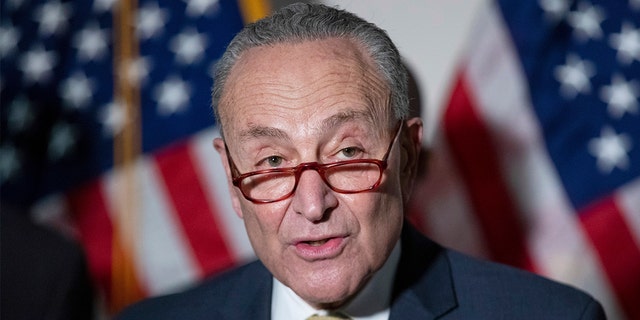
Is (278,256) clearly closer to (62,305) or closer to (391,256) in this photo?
(391,256)

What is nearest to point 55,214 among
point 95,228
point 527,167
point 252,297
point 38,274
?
point 95,228

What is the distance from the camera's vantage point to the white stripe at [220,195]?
11.0 ft

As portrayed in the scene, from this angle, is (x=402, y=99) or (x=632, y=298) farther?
(x=632, y=298)

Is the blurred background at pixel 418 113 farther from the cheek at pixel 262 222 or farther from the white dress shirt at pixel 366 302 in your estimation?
the cheek at pixel 262 222

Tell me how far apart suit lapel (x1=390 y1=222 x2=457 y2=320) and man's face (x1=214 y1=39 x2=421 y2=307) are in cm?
22

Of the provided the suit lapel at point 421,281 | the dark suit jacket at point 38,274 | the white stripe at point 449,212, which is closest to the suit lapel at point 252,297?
the suit lapel at point 421,281

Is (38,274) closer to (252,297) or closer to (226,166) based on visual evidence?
(252,297)

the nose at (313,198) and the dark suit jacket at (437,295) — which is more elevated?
the nose at (313,198)

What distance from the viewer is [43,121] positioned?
11.2 ft

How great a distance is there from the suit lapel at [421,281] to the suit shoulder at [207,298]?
12.0 inches

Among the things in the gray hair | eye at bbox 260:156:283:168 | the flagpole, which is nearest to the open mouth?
eye at bbox 260:156:283:168

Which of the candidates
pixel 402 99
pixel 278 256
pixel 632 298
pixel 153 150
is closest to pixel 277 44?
pixel 402 99

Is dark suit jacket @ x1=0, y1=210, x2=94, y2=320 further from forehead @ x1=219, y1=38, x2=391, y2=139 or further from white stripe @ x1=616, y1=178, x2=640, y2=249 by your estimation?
white stripe @ x1=616, y1=178, x2=640, y2=249

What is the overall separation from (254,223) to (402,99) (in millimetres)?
368
